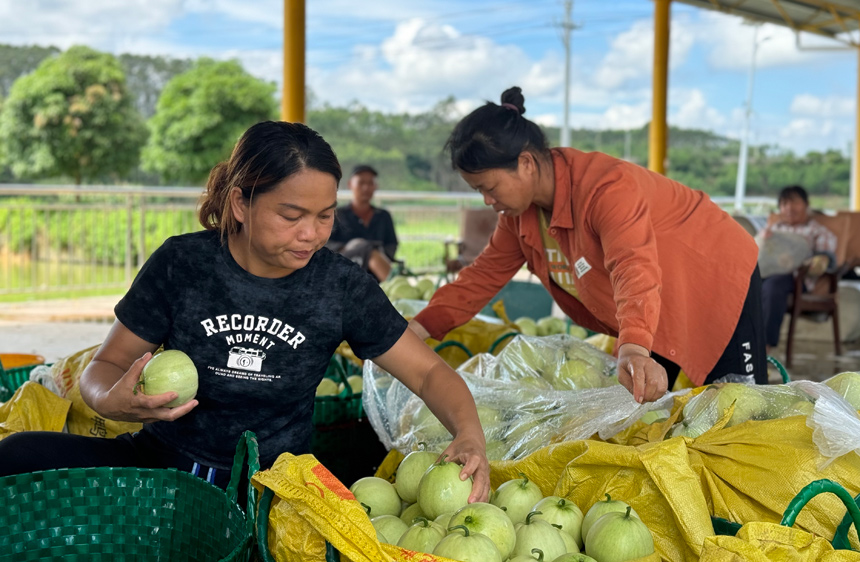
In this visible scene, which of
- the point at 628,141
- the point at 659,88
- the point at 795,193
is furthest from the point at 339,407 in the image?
the point at 628,141

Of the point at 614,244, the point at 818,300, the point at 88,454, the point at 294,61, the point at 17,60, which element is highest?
the point at 17,60

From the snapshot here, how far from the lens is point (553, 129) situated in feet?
100

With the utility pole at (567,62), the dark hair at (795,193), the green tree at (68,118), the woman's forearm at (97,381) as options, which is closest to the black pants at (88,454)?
the woman's forearm at (97,381)

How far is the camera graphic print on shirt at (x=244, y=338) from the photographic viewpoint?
1.56m

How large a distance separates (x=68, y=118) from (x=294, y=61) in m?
19.8

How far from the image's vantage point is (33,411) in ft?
6.50

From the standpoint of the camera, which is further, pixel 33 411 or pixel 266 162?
pixel 33 411

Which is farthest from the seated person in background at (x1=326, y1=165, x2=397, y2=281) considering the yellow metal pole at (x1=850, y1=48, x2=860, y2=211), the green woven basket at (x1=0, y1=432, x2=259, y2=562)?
the yellow metal pole at (x1=850, y1=48, x2=860, y2=211)

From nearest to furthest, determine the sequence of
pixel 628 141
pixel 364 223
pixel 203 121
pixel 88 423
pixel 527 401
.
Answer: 1. pixel 527 401
2. pixel 88 423
3. pixel 364 223
4. pixel 203 121
5. pixel 628 141

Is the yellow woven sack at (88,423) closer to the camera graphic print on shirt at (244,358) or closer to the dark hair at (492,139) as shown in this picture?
the camera graphic print on shirt at (244,358)

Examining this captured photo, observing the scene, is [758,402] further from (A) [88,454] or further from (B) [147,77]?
(B) [147,77]

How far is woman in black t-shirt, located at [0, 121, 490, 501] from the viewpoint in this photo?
147 cm

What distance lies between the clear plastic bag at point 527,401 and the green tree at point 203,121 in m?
28.1

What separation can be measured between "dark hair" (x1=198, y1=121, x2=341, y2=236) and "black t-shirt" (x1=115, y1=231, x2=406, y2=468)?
11cm
